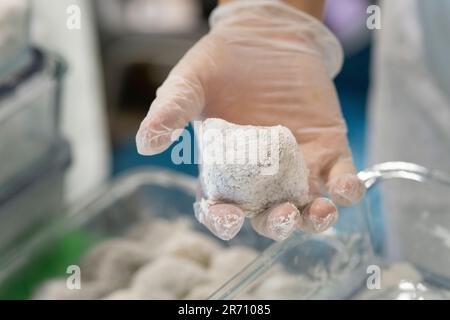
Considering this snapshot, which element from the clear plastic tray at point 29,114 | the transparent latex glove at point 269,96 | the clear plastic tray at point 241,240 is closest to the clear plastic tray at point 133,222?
the clear plastic tray at point 241,240

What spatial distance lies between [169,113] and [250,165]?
0.08 metres

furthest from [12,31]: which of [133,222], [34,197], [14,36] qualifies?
[133,222]

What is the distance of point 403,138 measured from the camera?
1058 millimetres

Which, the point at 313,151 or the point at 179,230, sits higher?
the point at 313,151

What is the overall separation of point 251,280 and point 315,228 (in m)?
0.18

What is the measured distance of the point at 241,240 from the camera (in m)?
1.03

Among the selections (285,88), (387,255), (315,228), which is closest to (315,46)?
(285,88)

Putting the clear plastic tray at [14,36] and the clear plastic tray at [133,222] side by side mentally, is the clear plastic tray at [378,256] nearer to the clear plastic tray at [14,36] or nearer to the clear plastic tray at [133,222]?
the clear plastic tray at [133,222]

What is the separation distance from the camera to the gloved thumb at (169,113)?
1.85ft

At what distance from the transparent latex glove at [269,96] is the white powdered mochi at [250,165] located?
0.01 metres

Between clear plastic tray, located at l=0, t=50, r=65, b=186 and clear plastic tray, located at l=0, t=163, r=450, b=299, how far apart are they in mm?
114

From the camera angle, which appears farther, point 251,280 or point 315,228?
point 251,280

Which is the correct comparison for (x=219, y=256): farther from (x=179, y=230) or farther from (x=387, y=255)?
(x=387, y=255)

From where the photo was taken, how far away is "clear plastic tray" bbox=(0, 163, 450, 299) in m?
0.81
